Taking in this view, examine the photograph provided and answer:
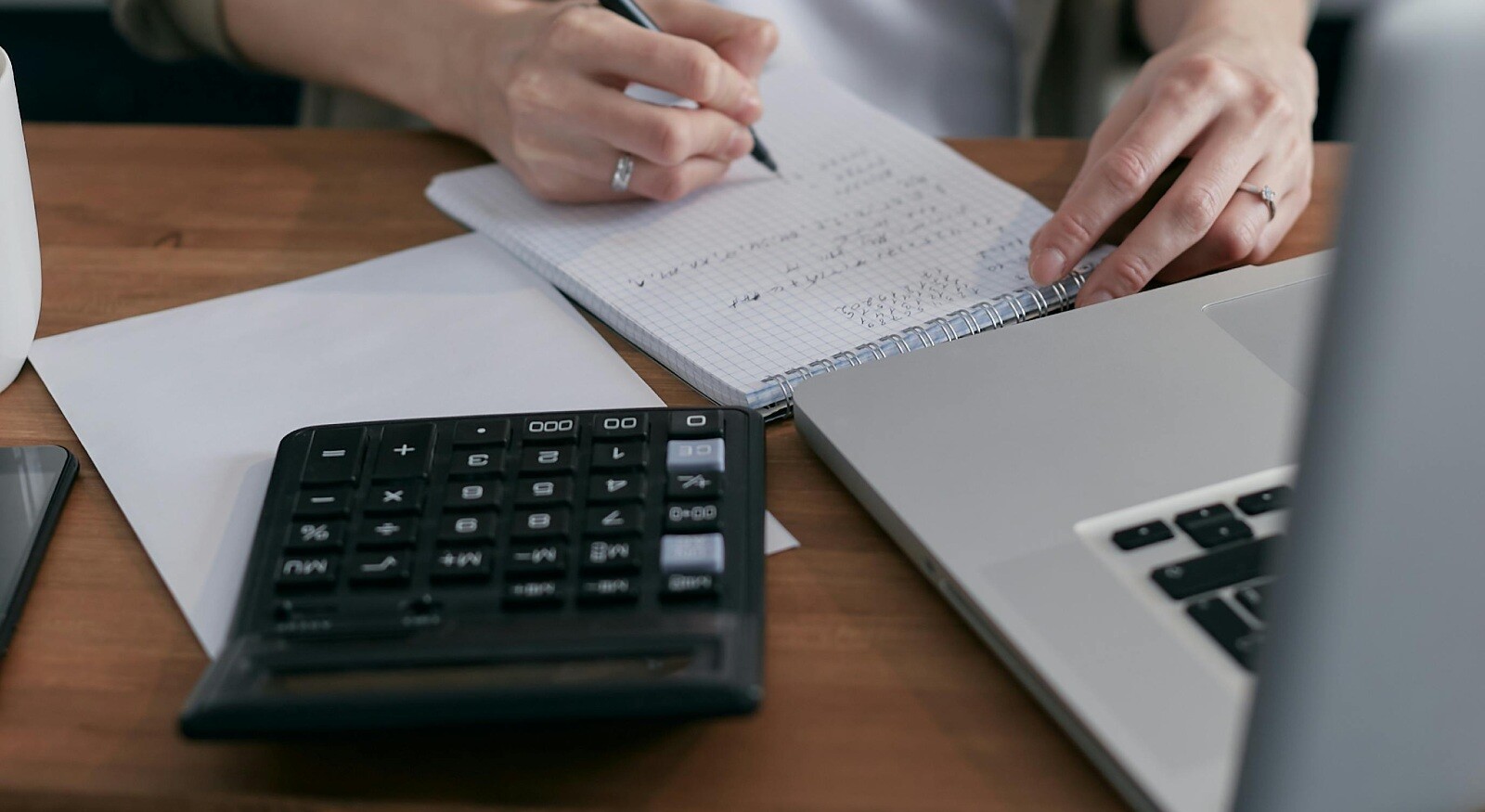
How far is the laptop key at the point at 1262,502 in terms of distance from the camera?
1.05 feet

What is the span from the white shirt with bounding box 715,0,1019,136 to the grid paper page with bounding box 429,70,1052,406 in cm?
27

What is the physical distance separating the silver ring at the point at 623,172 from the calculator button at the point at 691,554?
0.28m

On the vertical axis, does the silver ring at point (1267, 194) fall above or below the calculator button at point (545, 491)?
above

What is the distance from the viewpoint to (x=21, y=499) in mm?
384

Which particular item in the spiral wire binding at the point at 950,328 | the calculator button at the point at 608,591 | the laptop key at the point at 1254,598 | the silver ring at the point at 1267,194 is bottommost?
the calculator button at the point at 608,591

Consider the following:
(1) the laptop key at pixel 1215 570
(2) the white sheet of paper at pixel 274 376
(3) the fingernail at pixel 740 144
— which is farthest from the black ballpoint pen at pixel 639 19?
(1) the laptop key at pixel 1215 570

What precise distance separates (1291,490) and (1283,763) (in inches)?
2.2

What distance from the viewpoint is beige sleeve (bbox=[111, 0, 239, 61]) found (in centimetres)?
74

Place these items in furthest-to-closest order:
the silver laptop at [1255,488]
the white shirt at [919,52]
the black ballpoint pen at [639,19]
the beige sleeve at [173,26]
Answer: the white shirt at [919,52] < the beige sleeve at [173,26] < the black ballpoint pen at [639,19] < the silver laptop at [1255,488]

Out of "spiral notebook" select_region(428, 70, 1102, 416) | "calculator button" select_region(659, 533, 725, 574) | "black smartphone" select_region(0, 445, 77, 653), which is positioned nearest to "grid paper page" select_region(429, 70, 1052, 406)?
"spiral notebook" select_region(428, 70, 1102, 416)

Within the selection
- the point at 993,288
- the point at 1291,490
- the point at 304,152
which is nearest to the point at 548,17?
the point at 304,152

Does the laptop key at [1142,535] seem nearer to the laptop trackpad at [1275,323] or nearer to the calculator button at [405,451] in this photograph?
the laptop trackpad at [1275,323]

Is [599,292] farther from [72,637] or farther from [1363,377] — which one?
[1363,377]

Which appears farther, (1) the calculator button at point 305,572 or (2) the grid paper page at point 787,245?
(2) the grid paper page at point 787,245
